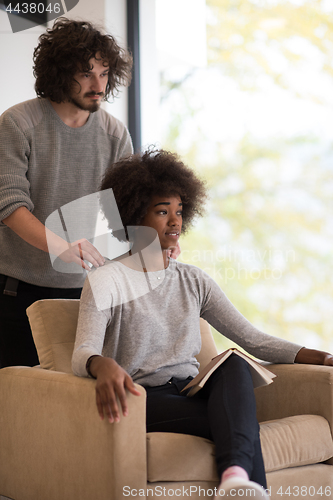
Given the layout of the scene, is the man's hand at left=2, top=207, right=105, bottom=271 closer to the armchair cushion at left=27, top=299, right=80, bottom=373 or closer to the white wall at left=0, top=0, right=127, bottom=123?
the armchair cushion at left=27, top=299, right=80, bottom=373

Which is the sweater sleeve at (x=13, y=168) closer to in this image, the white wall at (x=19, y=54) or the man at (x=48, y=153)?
the man at (x=48, y=153)

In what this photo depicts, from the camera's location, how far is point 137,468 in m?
1.13

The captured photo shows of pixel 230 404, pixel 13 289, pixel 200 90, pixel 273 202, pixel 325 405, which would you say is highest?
pixel 200 90

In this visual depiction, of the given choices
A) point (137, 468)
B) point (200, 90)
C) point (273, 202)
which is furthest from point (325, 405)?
point (200, 90)

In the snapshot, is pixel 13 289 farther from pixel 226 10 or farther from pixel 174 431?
pixel 226 10

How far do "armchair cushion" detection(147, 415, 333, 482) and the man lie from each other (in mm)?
769

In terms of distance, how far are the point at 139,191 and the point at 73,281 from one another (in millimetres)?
447

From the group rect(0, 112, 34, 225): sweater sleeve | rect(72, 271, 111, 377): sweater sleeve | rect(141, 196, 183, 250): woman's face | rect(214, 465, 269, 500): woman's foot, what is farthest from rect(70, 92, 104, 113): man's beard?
rect(214, 465, 269, 500): woman's foot

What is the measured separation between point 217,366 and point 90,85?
104 cm

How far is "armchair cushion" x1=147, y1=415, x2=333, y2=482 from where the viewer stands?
1173mm

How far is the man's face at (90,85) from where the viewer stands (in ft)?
5.69

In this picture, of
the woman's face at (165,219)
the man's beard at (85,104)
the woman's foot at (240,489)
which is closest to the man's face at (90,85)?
the man's beard at (85,104)

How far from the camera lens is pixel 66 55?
1.73 metres

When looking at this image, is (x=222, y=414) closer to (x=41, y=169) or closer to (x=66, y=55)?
(x=41, y=169)
